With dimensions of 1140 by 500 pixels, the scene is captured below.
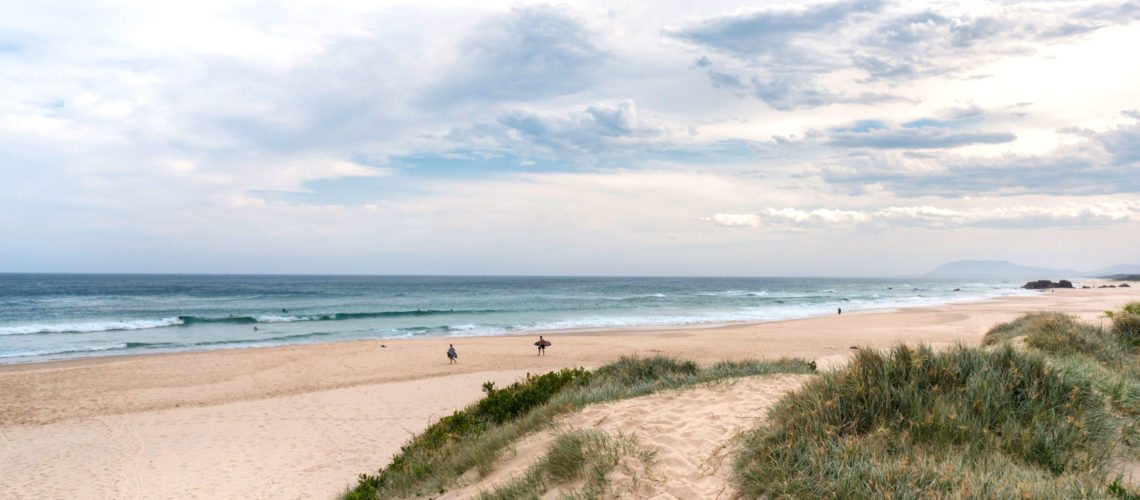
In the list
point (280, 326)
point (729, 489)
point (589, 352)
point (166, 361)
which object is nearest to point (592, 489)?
point (729, 489)

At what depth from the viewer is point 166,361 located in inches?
922

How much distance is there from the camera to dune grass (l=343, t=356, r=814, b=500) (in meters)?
6.84

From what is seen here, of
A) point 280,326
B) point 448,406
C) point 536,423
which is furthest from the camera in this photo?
point 280,326

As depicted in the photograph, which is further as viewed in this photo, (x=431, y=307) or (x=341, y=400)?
(x=431, y=307)

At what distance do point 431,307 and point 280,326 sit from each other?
16717mm

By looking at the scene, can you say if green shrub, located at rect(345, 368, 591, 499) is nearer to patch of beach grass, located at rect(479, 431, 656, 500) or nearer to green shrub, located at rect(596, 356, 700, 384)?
green shrub, located at rect(596, 356, 700, 384)

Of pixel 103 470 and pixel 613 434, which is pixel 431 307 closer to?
pixel 103 470

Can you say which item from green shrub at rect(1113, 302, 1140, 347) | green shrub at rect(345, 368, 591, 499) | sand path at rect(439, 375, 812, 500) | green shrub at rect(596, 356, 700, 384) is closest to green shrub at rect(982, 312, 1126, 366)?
green shrub at rect(1113, 302, 1140, 347)

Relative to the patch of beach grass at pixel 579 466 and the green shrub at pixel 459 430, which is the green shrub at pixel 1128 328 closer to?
the green shrub at pixel 459 430

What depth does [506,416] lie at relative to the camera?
28.4ft

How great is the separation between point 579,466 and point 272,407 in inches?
505

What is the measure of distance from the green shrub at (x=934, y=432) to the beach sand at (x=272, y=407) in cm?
76

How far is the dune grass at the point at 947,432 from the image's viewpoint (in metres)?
3.84

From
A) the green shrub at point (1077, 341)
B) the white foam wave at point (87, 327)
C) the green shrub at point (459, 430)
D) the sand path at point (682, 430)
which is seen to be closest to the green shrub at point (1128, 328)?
the green shrub at point (1077, 341)
